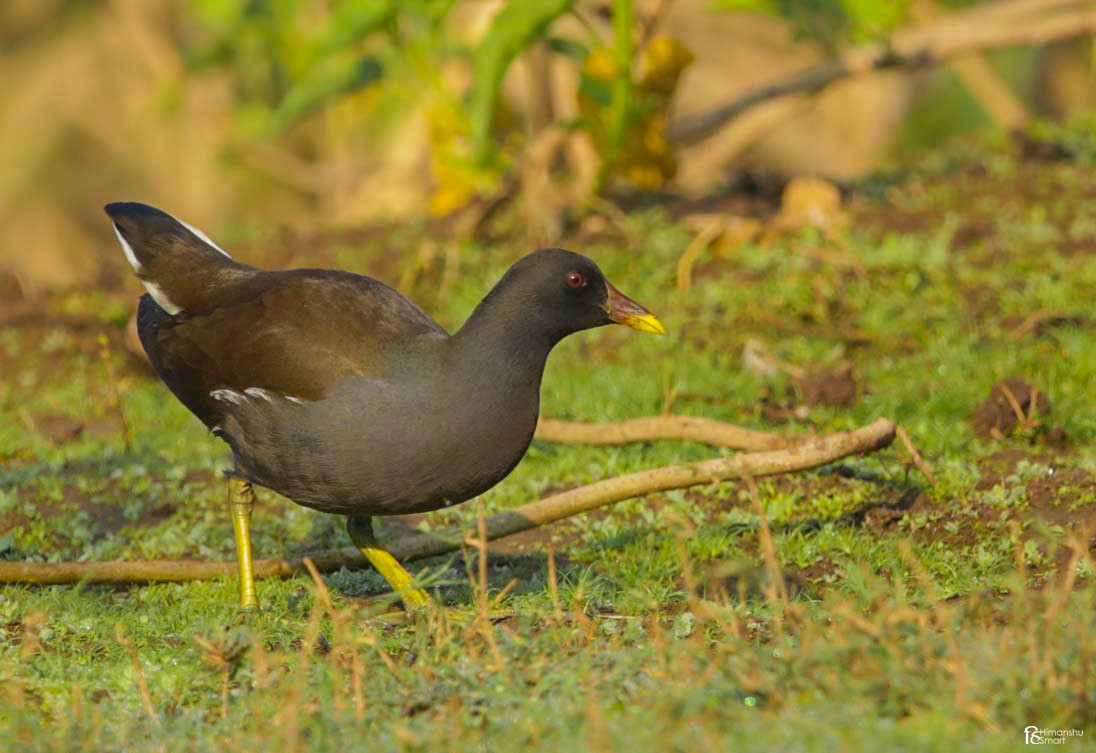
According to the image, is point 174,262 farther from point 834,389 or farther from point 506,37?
point 506,37

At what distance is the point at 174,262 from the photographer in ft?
20.6

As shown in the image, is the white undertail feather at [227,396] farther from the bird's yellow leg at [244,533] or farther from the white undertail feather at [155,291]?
the white undertail feather at [155,291]

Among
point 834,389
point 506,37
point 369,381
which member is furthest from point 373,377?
point 506,37

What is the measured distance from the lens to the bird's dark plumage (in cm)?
517

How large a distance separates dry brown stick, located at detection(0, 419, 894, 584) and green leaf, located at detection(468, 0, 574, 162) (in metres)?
4.01

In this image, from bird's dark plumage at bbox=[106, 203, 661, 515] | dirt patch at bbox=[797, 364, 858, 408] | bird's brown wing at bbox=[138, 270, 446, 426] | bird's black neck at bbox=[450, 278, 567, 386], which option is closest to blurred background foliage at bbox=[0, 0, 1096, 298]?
dirt patch at bbox=[797, 364, 858, 408]

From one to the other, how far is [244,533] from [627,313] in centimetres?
164

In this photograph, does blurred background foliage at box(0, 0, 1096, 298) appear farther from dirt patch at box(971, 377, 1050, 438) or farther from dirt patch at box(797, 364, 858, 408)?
dirt patch at box(971, 377, 1050, 438)

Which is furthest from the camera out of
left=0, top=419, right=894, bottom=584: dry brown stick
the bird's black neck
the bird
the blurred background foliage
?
the blurred background foliage

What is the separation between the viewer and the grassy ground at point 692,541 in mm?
3877

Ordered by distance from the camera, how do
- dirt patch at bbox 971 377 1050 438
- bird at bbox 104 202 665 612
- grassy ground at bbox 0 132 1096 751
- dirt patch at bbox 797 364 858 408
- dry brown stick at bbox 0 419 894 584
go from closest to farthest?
grassy ground at bbox 0 132 1096 751 < bird at bbox 104 202 665 612 < dry brown stick at bbox 0 419 894 584 < dirt patch at bbox 971 377 1050 438 < dirt patch at bbox 797 364 858 408

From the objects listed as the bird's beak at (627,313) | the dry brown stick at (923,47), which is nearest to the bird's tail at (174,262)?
the bird's beak at (627,313)

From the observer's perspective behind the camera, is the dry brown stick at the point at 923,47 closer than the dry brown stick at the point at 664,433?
No

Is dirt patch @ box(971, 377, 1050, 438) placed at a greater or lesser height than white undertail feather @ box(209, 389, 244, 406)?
lesser
